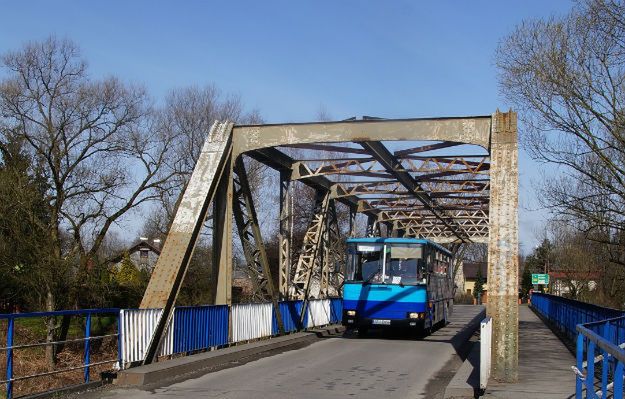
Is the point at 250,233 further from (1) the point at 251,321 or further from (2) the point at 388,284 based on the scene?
(2) the point at 388,284

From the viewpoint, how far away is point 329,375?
13.2 metres

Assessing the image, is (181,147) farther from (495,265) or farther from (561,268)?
(561,268)

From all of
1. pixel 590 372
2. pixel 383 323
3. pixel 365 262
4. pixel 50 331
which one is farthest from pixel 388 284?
pixel 590 372

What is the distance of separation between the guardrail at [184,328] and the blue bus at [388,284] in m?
1.91

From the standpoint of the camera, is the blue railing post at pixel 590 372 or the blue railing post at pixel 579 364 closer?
the blue railing post at pixel 590 372

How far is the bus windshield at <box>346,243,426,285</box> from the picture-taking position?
861 inches

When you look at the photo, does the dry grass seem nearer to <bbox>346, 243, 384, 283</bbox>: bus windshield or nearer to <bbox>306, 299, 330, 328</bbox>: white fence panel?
<bbox>306, 299, 330, 328</bbox>: white fence panel

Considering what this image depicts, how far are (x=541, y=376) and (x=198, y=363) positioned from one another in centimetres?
636

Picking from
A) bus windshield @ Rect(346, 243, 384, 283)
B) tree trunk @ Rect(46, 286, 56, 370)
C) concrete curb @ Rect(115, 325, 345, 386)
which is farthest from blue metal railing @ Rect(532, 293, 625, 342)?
tree trunk @ Rect(46, 286, 56, 370)

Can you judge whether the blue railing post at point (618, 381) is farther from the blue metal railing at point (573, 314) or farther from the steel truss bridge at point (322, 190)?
the blue metal railing at point (573, 314)

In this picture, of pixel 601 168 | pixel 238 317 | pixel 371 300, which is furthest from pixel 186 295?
pixel 601 168

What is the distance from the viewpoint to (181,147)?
36.1 meters

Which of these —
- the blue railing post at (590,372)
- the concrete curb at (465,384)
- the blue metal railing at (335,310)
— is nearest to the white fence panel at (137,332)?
the concrete curb at (465,384)

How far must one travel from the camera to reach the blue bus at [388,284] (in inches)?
854
